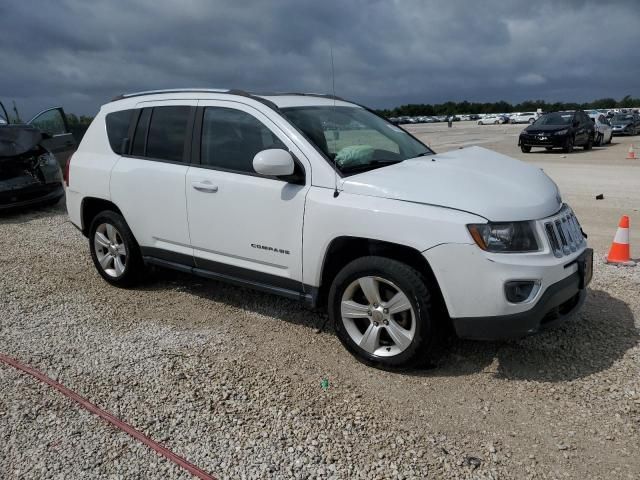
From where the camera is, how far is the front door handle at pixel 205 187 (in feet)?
13.4

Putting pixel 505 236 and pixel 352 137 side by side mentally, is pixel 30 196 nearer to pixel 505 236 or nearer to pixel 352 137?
pixel 352 137

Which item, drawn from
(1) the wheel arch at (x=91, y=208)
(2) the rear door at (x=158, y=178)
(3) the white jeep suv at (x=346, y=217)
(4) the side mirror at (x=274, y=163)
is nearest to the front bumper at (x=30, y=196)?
(1) the wheel arch at (x=91, y=208)

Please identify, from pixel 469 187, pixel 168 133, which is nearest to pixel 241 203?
pixel 168 133

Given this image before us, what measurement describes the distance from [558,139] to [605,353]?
17.8 metres

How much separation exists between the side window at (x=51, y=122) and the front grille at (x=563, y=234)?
983 cm

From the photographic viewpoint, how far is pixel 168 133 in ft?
14.9

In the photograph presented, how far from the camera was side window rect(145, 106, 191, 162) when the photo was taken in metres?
4.41

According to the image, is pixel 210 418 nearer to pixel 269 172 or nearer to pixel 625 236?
pixel 269 172

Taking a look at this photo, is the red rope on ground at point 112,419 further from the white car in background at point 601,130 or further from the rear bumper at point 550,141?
the white car in background at point 601,130

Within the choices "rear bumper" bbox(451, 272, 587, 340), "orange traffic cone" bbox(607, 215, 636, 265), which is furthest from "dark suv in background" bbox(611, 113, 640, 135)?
"rear bumper" bbox(451, 272, 587, 340)

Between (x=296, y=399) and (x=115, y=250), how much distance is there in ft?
9.14

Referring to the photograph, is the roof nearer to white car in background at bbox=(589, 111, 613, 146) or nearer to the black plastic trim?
the black plastic trim

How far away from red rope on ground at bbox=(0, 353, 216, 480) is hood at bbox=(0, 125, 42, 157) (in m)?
6.02

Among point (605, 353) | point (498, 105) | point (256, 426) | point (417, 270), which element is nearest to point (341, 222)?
point (417, 270)
